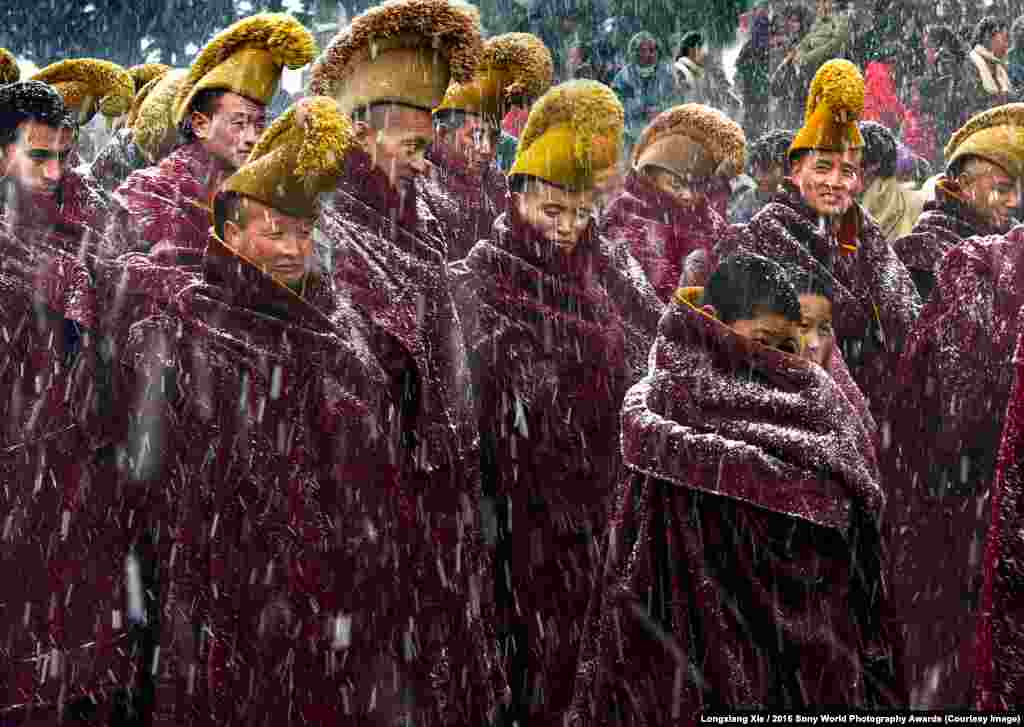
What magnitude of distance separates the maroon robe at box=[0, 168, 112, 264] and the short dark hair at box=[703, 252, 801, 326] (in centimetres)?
251

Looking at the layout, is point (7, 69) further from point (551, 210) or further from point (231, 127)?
point (551, 210)

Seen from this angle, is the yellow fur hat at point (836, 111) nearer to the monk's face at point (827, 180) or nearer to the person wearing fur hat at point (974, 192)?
the monk's face at point (827, 180)

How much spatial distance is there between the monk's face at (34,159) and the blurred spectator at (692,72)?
667cm

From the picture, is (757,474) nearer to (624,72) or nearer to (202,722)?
(202,722)

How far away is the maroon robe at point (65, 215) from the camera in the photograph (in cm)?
511

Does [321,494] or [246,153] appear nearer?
[321,494]

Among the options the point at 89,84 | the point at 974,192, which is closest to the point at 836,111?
the point at 974,192

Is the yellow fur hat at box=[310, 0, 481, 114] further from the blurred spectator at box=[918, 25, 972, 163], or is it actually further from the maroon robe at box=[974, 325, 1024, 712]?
the blurred spectator at box=[918, 25, 972, 163]

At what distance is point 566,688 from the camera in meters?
5.12

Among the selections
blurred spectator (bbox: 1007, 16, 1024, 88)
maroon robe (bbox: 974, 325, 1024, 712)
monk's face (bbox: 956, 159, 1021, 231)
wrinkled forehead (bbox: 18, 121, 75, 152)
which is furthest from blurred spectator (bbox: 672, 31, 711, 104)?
maroon robe (bbox: 974, 325, 1024, 712)

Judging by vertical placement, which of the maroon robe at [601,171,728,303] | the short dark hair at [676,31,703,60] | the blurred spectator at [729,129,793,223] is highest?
the short dark hair at [676,31,703,60]

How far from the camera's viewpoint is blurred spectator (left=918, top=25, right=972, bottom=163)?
1026 cm

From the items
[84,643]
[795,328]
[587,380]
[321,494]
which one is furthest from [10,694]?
[795,328]

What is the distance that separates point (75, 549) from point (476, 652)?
5.33 feet
